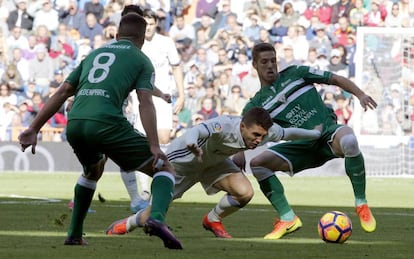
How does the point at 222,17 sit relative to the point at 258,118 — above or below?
below

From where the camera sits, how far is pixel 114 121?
841 centimetres

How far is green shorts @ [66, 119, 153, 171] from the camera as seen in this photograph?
8359mm

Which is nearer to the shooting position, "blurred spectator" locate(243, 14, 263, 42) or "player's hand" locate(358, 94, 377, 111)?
"player's hand" locate(358, 94, 377, 111)

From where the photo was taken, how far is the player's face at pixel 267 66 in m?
10.9

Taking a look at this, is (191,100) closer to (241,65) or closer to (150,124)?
(241,65)

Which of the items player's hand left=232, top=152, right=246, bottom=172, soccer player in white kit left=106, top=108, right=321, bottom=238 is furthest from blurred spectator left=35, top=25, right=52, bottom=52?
soccer player in white kit left=106, top=108, right=321, bottom=238

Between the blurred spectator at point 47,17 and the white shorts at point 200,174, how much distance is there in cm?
1924

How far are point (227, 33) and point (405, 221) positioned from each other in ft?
53.5

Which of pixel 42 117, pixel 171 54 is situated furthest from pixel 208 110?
pixel 42 117

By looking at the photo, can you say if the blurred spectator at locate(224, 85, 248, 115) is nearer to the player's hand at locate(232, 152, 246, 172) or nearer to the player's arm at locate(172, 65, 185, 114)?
the player's arm at locate(172, 65, 185, 114)

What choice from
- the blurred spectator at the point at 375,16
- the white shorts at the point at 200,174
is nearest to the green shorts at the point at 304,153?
the white shorts at the point at 200,174

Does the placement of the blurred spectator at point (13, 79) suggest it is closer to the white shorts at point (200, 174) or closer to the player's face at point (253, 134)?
the white shorts at point (200, 174)

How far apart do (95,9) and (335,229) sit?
20100mm

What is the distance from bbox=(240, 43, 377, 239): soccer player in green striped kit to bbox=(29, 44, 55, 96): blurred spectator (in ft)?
54.5
